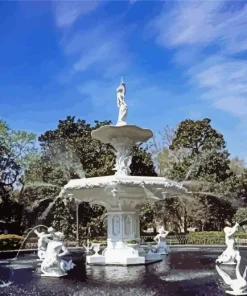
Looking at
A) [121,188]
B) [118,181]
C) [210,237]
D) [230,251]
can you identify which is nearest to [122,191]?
[121,188]

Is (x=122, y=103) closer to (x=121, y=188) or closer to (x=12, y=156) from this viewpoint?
(x=121, y=188)

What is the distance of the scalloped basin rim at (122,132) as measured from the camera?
1802cm

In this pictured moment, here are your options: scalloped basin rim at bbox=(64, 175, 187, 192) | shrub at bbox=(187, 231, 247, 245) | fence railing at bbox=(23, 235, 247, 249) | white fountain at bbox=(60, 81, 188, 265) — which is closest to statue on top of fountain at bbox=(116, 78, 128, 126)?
white fountain at bbox=(60, 81, 188, 265)

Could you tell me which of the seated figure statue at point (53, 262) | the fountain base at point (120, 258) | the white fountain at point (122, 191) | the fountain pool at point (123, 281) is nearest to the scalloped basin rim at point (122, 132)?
the white fountain at point (122, 191)

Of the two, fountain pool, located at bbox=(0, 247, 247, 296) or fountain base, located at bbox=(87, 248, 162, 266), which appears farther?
fountain base, located at bbox=(87, 248, 162, 266)

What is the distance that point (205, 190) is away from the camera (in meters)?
38.6

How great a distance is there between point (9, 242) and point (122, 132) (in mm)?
15786

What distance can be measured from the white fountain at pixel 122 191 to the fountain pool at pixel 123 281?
118cm

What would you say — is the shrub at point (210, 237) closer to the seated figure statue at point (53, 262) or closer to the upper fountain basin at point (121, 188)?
the upper fountain basin at point (121, 188)

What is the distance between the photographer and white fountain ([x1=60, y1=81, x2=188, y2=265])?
1655cm

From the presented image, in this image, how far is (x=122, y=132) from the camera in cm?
1839

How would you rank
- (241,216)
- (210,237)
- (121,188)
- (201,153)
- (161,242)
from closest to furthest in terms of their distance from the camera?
(121,188) → (161,242) → (210,237) → (241,216) → (201,153)

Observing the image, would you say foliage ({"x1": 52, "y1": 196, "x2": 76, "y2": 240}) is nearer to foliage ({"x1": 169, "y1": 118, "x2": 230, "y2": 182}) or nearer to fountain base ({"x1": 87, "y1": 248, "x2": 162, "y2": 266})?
foliage ({"x1": 169, "y1": 118, "x2": 230, "y2": 182})

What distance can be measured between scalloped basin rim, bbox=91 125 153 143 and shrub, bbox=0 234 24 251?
46.9 ft
